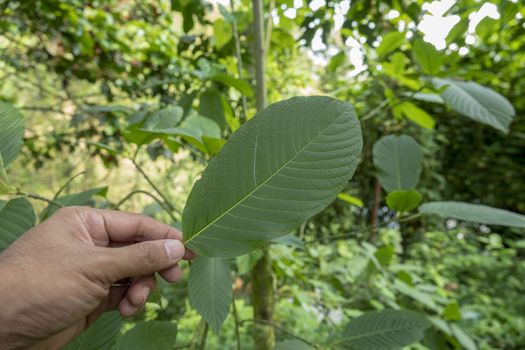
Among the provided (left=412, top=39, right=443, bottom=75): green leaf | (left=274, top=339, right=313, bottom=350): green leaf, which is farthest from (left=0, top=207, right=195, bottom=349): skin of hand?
(left=412, top=39, right=443, bottom=75): green leaf

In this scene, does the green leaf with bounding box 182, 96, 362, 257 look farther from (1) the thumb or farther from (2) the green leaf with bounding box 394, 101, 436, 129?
(2) the green leaf with bounding box 394, 101, 436, 129

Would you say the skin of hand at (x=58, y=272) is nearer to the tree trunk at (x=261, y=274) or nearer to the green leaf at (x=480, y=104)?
the tree trunk at (x=261, y=274)

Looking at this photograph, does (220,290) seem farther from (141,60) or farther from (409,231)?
(409,231)

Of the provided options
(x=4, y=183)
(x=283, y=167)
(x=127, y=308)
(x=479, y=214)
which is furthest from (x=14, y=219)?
(x=479, y=214)

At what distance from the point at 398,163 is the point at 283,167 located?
1.52 feet

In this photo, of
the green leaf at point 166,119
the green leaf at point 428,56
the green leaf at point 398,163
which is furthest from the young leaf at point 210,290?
the green leaf at point 428,56

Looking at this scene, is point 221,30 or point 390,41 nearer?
point 390,41

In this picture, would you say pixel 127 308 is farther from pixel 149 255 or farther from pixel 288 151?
pixel 288 151

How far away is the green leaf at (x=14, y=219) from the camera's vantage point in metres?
0.50

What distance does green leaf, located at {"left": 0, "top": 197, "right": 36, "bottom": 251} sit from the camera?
498mm

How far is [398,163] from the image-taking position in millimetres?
747

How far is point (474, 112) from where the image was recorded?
2.53ft

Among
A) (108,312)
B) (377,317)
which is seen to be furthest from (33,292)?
(377,317)

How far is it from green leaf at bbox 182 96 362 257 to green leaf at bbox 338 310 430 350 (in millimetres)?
437
